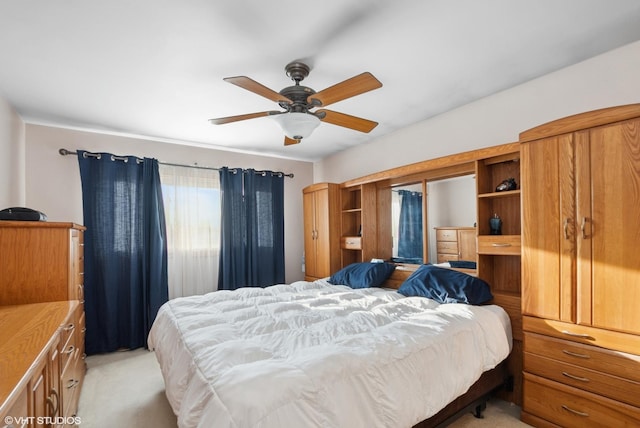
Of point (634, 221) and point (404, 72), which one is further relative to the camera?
point (404, 72)

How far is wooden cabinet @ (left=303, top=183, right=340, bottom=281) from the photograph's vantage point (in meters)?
4.16

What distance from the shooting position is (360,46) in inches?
79.2

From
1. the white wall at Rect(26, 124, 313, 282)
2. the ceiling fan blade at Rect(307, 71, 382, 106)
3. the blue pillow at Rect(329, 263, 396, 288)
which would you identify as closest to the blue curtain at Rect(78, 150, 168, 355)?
the white wall at Rect(26, 124, 313, 282)

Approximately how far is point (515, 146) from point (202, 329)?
2.60 metres

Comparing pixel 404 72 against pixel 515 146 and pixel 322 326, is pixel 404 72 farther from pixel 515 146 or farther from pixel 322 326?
pixel 322 326

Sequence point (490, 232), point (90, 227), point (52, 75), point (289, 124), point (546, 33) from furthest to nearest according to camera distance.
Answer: point (90, 227) < point (490, 232) < point (52, 75) < point (289, 124) < point (546, 33)

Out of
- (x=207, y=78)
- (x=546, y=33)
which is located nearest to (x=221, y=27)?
(x=207, y=78)

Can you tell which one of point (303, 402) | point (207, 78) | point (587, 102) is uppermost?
point (207, 78)

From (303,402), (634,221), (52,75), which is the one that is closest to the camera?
(303,402)

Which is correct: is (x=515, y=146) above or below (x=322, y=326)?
above

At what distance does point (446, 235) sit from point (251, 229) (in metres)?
2.62

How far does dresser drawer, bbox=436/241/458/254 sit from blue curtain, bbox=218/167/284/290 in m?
2.36

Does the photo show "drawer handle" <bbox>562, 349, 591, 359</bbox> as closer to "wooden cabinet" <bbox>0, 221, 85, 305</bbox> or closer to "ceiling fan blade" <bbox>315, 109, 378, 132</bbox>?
"ceiling fan blade" <bbox>315, 109, 378, 132</bbox>

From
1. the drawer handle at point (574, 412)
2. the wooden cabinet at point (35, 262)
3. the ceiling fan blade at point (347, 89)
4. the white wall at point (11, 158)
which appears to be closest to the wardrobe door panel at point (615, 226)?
the drawer handle at point (574, 412)
